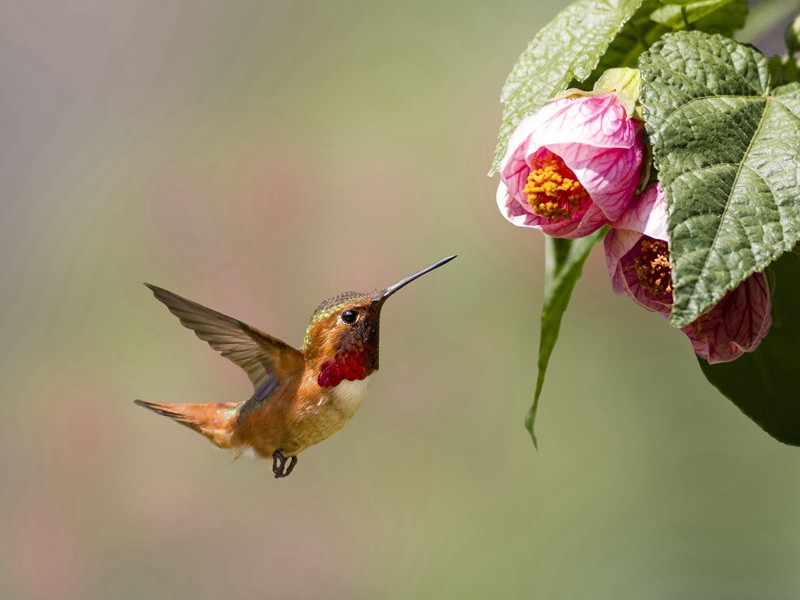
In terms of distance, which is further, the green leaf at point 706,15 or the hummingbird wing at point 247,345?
the hummingbird wing at point 247,345

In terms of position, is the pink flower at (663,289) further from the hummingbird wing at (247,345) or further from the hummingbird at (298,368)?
the hummingbird wing at (247,345)

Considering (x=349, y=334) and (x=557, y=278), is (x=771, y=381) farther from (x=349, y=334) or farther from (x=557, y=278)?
(x=349, y=334)

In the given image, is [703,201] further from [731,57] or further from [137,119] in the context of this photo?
[137,119]

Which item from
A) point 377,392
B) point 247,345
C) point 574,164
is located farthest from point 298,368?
point 377,392

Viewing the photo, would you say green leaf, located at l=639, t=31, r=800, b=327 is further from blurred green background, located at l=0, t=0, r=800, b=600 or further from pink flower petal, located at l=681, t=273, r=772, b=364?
blurred green background, located at l=0, t=0, r=800, b=600

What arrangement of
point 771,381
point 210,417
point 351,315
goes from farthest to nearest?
1. point 210,417
2. point 351,315
3. point 771,381

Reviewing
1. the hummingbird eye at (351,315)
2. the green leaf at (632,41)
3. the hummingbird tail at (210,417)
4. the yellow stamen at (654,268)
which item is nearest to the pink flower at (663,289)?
the yellow stamen at (654,268)

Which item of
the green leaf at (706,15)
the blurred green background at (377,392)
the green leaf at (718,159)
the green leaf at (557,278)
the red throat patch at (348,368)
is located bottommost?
the blurred green background at (377,392)

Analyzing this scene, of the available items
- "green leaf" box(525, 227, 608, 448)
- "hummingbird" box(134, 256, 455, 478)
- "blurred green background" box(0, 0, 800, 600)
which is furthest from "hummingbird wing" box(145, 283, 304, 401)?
"blurred green background" box(0, 0, 800, 600)
